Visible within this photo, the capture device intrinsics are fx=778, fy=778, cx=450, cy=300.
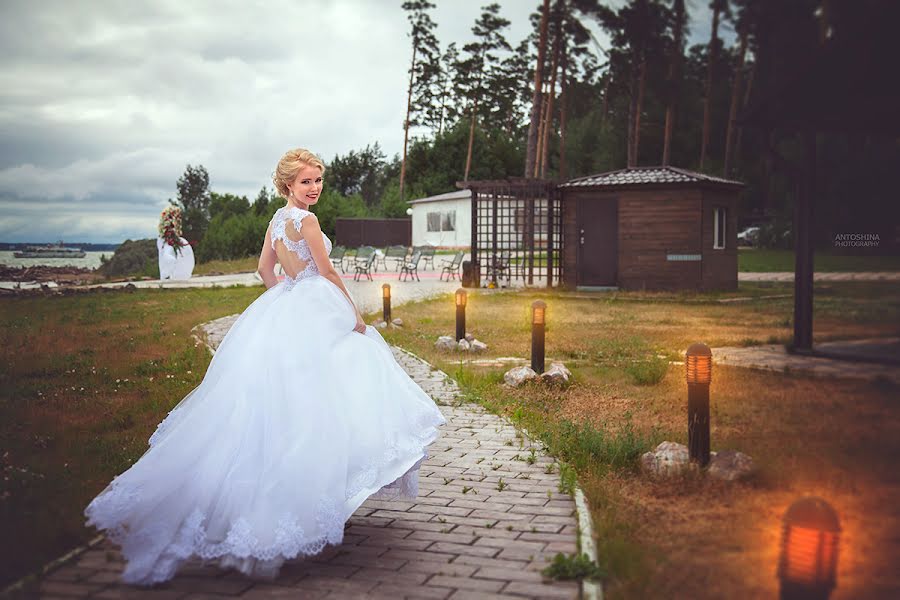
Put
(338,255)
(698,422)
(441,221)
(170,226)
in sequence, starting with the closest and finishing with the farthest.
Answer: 1. (698,422)
2. (170,226)
3. (338,255)
4. (441,221)

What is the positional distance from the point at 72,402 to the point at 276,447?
4.81 m

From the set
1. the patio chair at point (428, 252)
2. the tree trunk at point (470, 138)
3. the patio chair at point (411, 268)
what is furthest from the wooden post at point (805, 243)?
the tree trunk at point (470, 138)

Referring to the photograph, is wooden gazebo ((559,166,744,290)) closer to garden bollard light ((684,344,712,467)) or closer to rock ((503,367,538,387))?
rock ((503,367,538,387))

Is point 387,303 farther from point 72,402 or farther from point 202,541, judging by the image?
point 202,541

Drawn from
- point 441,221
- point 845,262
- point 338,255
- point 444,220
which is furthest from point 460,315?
point 441,221

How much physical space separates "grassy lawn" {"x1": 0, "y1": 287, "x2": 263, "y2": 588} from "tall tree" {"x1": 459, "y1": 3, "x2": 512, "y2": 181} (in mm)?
22661

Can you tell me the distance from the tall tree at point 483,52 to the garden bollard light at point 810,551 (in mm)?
31313

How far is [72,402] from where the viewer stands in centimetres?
768

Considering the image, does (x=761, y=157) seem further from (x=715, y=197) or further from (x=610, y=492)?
(x=715, y=197)

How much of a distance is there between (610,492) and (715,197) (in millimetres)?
15772

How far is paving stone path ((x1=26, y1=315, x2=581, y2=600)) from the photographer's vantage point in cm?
358

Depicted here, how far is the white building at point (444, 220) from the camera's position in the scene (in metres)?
44.8

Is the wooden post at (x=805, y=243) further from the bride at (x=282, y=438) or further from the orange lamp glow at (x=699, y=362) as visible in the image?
the bride at (x=282, y=438)

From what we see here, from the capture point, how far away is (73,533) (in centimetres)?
435
